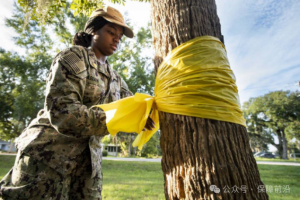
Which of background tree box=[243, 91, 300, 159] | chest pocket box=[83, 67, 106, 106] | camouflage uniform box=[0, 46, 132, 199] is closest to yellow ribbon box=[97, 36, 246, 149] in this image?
camouflage uniform box=[0, 46, 132, 199]

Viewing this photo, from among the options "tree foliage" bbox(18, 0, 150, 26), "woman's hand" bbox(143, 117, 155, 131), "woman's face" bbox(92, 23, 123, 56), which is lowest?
"woman's hand" bbox(143, 117, 155, 131)

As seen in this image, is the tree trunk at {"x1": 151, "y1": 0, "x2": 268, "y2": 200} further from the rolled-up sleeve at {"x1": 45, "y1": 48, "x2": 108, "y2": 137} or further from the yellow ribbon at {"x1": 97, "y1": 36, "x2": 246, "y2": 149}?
the rolled-up sleeve at {"x1": 45, "y1": 48, "x2": 108, "y2": 137}

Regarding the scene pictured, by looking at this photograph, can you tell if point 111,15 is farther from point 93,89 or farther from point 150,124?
point 150,124

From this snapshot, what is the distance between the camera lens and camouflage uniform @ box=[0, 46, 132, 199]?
128 centimetres

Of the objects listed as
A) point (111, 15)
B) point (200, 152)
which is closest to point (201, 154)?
point (200, 152)

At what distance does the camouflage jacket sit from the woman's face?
0.14m

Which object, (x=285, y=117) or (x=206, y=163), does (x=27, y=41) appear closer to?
(x=206, y=163)

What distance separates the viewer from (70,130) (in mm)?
1284

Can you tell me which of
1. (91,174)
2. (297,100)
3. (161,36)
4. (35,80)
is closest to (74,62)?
(161,36)

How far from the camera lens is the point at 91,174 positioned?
5.47ft

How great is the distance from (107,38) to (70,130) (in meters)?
1.05

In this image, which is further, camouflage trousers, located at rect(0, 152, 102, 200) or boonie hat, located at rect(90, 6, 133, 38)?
boonie hat, located at rect(90, 6, 133, 38)

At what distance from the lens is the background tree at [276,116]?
3803cm

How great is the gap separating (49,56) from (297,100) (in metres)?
46.2
